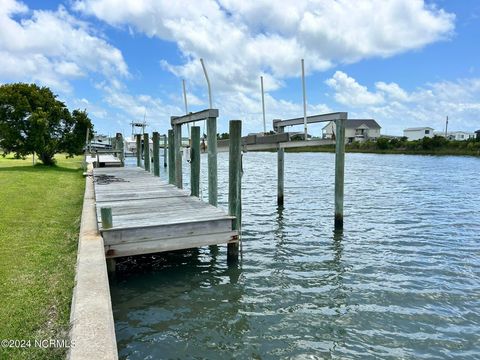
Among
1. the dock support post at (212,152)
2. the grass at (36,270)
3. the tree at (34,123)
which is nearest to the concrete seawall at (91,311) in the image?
the grass at (36,270)

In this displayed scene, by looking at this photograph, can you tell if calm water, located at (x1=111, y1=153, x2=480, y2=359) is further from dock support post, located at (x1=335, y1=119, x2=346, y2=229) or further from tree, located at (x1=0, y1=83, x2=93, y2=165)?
tree, located at (x1=0, y1=83, x2=93, y2=165)

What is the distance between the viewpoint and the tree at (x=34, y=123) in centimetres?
2570

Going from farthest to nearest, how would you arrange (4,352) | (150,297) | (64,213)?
(64,213) < (150,297) < (4,352)

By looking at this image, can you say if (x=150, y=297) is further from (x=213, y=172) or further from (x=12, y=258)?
(x=213, y=172)

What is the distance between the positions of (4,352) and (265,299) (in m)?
4.62

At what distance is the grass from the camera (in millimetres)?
4488

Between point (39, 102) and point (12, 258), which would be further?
point (39, 102)

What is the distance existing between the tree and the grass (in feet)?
48.8

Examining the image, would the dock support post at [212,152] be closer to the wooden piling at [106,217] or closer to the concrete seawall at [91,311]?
the wooden piling at [106,217]

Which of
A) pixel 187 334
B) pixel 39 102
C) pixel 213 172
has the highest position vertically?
pixel 39 102

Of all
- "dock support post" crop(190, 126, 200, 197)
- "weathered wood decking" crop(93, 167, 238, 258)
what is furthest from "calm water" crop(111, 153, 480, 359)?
"dock support post" crop(190, 126, 200, 197)

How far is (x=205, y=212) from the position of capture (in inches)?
376

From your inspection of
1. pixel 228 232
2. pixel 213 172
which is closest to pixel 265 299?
pixel 228 232

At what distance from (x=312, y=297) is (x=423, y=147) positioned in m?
76.7
